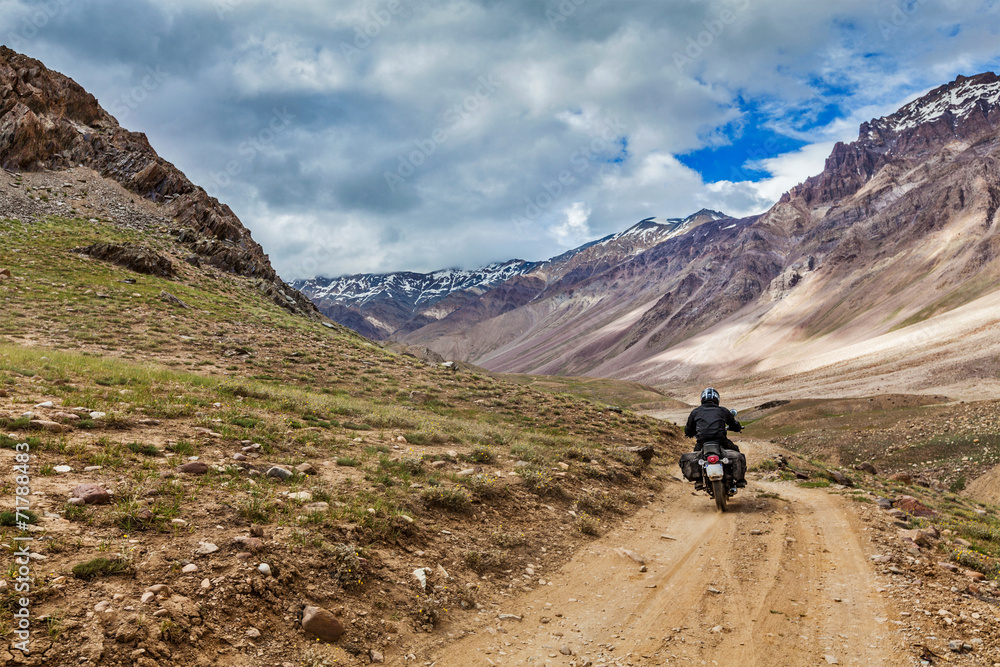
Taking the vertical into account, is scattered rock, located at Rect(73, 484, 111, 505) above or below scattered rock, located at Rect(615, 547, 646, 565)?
above

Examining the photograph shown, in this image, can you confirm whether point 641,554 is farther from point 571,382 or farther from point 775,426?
point 571,382

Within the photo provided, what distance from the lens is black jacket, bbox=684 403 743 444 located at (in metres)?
12.7

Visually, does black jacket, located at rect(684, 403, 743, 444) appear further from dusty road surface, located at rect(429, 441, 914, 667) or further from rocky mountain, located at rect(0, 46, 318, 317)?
rocky mountain, located at rect(0, 46, 318, 317)

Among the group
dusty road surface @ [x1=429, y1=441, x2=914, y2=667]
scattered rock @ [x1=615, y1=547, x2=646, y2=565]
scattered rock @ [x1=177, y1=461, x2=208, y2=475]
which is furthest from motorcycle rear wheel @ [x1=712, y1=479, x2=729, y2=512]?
scattered rock @ [x1=177, y1=461, x2=208, y2=475]

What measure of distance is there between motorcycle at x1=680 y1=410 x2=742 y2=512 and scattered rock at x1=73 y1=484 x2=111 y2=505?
1156 centimetres

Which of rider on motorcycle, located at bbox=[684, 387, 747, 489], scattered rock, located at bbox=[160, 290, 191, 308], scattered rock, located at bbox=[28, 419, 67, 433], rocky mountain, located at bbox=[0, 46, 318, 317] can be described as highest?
rocky mountain, located at bbox=[0, 46, 318, 317]

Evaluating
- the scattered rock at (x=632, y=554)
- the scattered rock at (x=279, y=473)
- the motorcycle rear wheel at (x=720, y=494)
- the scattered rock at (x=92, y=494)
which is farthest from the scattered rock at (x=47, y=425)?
the motorcycle rear wheel at (x=720, y=494)

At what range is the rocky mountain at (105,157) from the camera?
49844 mm

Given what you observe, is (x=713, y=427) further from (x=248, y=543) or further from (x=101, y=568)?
(x=101, y=568)

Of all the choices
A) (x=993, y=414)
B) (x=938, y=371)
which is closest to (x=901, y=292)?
(x=938, y=371)

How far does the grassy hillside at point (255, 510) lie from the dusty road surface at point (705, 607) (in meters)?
0.69

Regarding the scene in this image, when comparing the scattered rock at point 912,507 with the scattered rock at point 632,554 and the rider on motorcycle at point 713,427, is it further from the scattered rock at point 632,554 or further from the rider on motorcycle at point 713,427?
the scattered rock at point 632,554

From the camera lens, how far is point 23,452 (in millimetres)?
7434

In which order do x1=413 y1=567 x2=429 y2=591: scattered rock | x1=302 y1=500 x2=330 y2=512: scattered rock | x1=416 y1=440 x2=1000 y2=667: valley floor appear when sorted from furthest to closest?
x1=302 y1=500 x2=330 y2=512: scattered rock < x1=413 y1=567 x2=429 y2=591: scattered rock < x1=416 y1=440 x2=1000 y2=667: valley floor
